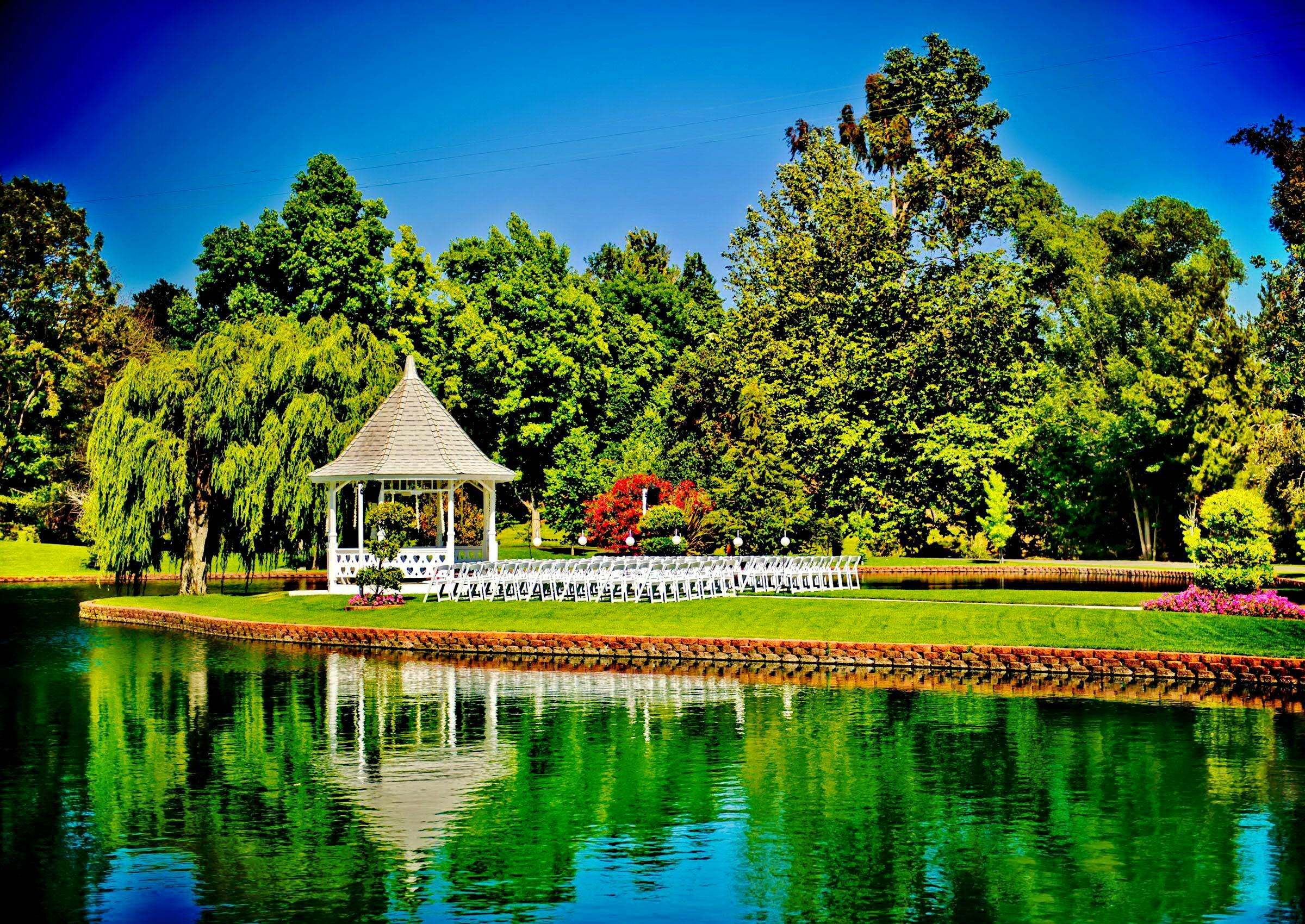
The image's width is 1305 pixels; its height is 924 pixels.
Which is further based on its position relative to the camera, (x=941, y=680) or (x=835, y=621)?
(x=835, y=621)

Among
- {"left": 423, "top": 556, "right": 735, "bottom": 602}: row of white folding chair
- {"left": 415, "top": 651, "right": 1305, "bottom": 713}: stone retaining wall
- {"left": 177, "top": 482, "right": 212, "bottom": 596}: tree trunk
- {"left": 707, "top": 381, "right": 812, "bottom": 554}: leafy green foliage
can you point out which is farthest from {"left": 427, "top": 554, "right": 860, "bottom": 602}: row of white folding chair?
{"left": 177, "top": 482, "right": 212, "bottom": 596}: tree trunk

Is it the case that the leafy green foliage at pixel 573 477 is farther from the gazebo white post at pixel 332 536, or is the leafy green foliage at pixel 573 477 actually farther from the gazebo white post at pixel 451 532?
the gazebo white post at pixel 332 536

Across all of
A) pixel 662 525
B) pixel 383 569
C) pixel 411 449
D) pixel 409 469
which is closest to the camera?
pixel 383 569

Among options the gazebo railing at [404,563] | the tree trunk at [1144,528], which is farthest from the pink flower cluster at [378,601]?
the tree trunk at [1144,528]

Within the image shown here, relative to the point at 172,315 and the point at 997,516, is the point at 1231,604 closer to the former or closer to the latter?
the point at 997,516

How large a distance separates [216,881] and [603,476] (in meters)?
43.2

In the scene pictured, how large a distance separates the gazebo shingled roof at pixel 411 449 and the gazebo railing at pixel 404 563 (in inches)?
77.6

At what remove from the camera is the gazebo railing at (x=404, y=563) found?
35.6 metres

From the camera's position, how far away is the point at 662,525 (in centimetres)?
3947

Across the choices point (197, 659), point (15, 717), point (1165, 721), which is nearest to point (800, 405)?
point (197, 659)

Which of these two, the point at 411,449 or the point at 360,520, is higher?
the point at 411,449

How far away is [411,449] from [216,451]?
227 inches

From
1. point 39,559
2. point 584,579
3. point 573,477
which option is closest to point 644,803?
point 584,579

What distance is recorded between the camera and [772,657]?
87.4 feet
